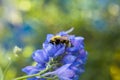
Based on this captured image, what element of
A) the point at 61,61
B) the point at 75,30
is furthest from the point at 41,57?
the point at 75,30

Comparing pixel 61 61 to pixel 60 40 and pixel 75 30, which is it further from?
pixel 75 30

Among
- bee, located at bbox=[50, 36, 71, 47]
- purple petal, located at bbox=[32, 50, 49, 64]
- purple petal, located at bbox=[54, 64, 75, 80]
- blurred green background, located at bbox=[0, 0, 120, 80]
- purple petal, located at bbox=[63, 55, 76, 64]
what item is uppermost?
blurred green background, located at bbox=[0, 0, 120, 80]

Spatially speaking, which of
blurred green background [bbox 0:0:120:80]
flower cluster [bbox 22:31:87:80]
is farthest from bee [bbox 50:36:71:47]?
blurred green background [bbox 0:0:120:80]

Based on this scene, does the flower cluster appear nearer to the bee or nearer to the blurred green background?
the bee

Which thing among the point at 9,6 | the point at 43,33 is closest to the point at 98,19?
the point at 43,33

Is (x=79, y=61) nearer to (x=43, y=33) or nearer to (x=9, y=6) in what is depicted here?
(x=43, y=33)

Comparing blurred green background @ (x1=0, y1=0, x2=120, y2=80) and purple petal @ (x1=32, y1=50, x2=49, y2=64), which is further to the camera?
blurred green background @ (x1=0, y1=0, x2=120, y2=80)
